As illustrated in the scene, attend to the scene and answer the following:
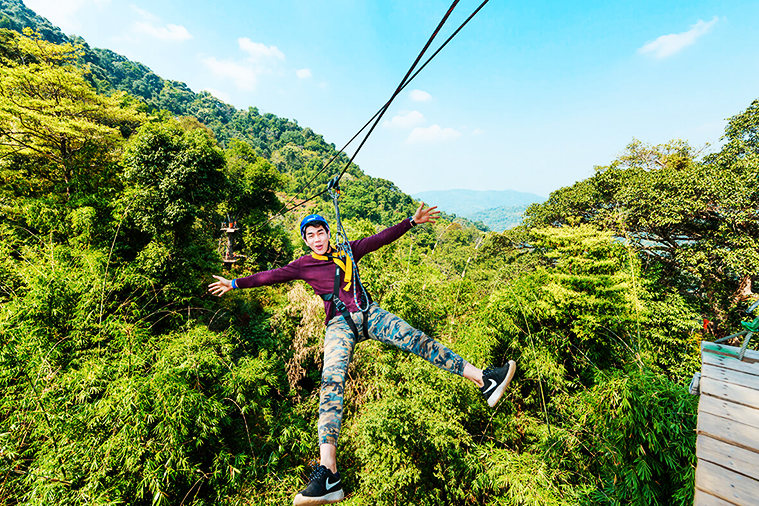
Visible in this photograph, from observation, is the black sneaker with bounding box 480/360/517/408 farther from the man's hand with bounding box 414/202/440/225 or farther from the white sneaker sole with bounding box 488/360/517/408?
the man's hand with bounding box 414/202/440/225

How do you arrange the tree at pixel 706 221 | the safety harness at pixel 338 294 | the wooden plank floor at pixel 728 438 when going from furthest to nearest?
the tree at pixel 706 221 → the safety harness at pixel 338 294 → the wooden plank floor at pixel 728 438

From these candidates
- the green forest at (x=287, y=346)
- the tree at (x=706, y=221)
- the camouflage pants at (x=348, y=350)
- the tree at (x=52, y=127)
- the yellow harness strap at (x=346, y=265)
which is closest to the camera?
the camouflage pants at (x=348, y=350)

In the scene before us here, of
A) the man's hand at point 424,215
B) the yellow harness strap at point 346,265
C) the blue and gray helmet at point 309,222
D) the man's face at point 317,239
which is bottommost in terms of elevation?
the yellow harness strap at point 346,265

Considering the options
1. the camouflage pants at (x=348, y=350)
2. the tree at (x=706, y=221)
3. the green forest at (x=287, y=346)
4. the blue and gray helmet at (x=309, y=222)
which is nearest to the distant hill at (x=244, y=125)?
the green forest at (x=287, y=346)

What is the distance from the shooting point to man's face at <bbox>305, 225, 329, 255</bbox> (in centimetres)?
253

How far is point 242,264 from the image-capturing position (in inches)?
616

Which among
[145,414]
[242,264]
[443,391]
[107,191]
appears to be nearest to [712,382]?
[443,391]

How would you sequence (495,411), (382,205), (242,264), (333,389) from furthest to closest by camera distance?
1. (382,205)
2. (242,264)
3. (495,411)
4. (333,389)

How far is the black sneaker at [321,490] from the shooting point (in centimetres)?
163

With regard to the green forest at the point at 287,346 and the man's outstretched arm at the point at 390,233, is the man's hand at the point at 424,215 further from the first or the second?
the green forest at the point at 287,346

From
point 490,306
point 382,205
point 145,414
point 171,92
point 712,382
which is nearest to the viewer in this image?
point 712,382

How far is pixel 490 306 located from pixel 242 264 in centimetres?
1365

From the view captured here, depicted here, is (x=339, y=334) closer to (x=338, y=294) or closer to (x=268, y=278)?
(x=338, y=294)

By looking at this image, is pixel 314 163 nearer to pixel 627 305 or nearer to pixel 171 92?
pixel 171 92
